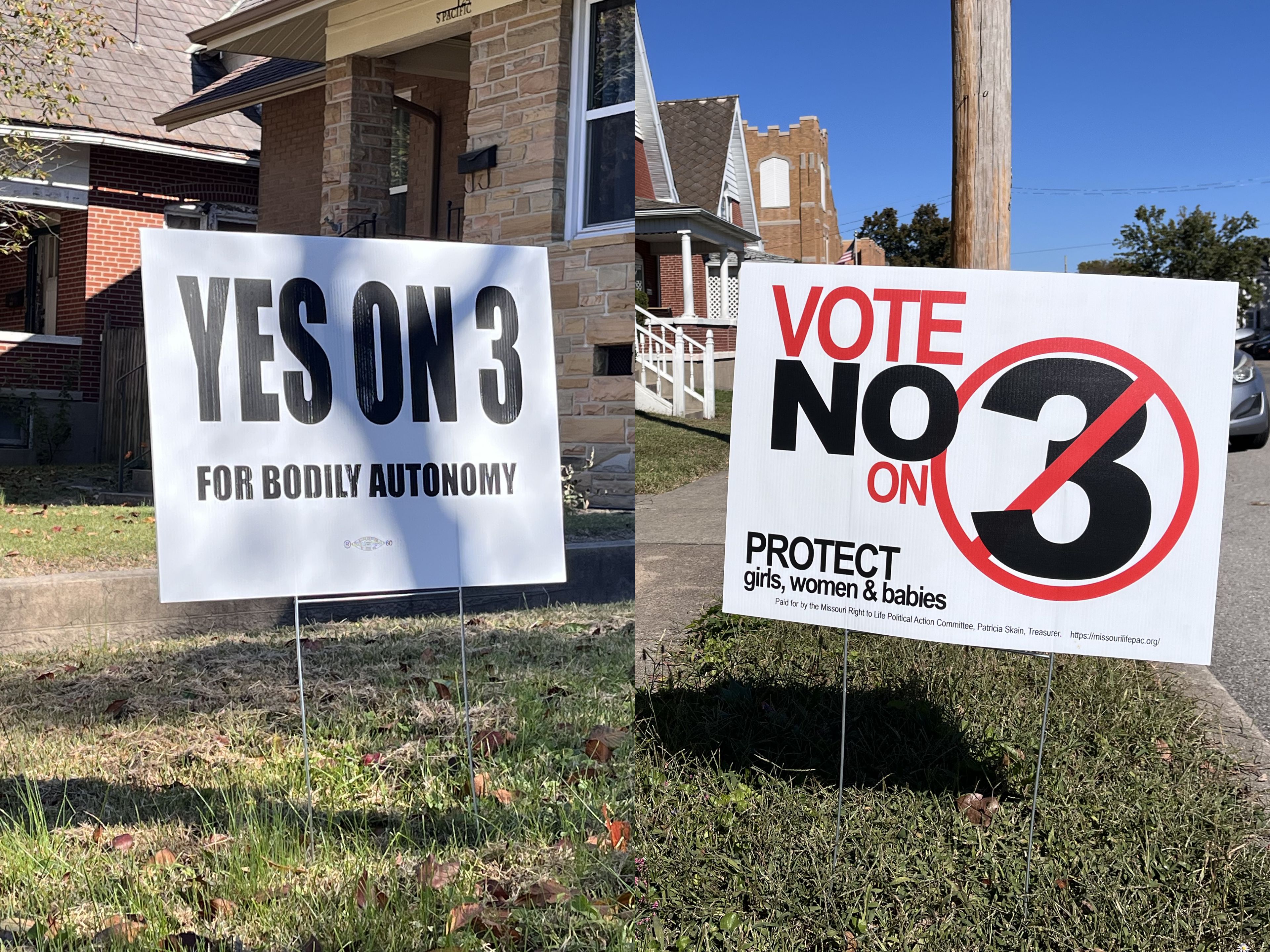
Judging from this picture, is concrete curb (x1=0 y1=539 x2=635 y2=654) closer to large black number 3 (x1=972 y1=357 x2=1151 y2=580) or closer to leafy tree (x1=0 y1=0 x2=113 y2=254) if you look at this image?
large black number 3 (x1=972 y1=357 x2=1151 y2=580)

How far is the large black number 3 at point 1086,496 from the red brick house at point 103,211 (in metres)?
10.5

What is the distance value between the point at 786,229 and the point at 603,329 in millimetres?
29824

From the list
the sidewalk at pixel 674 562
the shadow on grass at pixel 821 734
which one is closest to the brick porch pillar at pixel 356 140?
the sidewalk at pixel 674 562

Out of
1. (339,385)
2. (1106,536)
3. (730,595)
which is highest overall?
(339,385)

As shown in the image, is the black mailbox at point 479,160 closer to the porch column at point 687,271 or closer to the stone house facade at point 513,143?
the stone house facade at point 513,143

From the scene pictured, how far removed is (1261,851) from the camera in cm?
279

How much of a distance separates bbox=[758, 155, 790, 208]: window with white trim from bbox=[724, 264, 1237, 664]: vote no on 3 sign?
34.9 metres

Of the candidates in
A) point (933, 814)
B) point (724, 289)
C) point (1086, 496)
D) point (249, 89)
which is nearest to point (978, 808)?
point (933, 814)

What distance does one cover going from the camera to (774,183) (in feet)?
120

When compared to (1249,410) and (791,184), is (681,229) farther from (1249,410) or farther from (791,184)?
(791,184)

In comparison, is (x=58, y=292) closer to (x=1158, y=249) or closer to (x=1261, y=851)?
(x=1261, y=851)

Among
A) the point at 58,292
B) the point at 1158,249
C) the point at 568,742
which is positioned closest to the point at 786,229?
the point at 1158,249

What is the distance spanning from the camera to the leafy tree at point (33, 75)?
9.92 meters

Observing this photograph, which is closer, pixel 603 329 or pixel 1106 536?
pixel 1106 536
